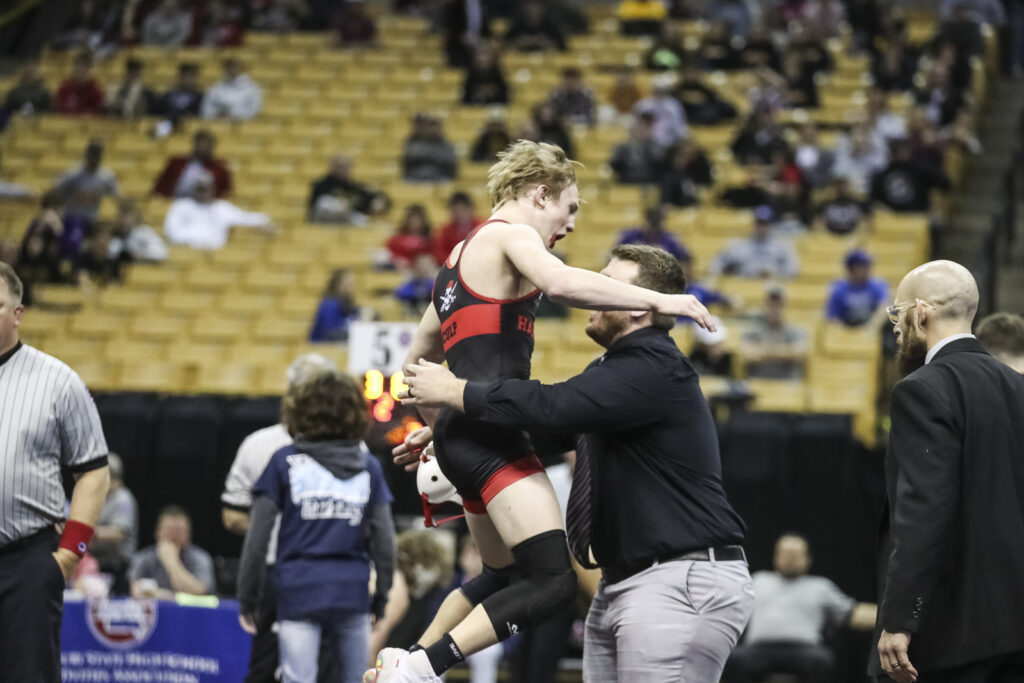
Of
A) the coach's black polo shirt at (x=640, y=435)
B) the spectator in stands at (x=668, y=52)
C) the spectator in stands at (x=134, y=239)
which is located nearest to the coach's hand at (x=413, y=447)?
the coach's black polo shirt at (x=640, y=435)

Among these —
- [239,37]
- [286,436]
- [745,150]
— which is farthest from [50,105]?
[286,436]

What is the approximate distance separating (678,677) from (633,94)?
11440mm

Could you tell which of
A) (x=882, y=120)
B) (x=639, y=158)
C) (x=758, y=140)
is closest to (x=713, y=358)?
(x=639, y=158)

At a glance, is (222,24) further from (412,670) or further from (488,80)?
(412,670)

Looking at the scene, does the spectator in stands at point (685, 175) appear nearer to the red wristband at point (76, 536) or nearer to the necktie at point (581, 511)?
the necktie at point (581, 511)

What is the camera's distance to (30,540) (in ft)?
16.1

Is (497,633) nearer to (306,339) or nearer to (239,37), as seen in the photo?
(306,339)

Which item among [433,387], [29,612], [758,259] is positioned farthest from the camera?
[758,259]

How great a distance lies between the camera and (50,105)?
16.5 metres

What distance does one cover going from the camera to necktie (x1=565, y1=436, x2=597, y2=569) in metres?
4.55

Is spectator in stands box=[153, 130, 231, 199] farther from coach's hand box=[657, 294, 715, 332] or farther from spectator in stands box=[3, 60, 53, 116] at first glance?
coach's hand box=[657, 294, 715, 332]

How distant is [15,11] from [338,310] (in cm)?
986

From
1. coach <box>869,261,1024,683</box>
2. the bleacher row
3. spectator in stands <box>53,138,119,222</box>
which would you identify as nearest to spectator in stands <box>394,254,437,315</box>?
the bleacher row

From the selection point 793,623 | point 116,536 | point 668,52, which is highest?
point 668,52
